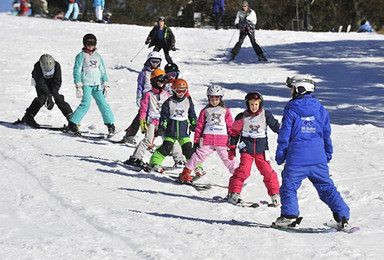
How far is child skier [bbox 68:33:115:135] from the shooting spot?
37.3 ft

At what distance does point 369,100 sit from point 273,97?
2213mm

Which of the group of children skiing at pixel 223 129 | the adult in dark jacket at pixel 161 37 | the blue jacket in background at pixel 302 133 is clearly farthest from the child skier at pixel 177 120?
the adult in dark jacket at pixel 161 37

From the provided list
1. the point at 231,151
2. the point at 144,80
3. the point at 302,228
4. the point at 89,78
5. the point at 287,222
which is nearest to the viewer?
the point at 287,222

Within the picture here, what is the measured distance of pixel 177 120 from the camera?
8961mm

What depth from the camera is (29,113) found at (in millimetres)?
12164

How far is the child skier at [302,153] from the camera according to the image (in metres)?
A: 6.54

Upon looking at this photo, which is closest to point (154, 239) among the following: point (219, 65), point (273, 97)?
point (273, 97)

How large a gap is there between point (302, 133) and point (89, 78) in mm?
5736

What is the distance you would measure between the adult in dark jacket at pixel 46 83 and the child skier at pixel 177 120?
3503mm

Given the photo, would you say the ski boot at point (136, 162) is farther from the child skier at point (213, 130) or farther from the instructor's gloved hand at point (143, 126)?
the child skier at point (213, 130)

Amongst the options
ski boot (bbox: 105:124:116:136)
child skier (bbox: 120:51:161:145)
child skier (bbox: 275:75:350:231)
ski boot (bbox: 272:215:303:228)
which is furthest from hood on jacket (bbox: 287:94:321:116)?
ski boot (bbox: 105:124:116:136)

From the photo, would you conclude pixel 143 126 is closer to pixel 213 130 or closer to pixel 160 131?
pixel 160 131

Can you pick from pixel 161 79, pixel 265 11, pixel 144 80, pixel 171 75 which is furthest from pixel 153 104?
pixel 265 11

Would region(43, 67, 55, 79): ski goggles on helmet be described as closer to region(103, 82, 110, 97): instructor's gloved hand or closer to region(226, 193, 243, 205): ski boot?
region(103, 82, 110, 97): instructor's gloved hand
